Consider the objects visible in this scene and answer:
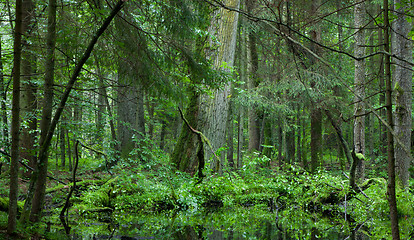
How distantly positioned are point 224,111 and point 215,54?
60.7 inches

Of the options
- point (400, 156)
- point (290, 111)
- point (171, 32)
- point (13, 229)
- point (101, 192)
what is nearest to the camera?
point (13, 229)

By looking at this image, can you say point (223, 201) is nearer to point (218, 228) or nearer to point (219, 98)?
point (219, 98)

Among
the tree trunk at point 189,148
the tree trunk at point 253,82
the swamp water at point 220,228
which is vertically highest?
the tree trunk at point 253,82

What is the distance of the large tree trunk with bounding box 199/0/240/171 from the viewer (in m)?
8.45

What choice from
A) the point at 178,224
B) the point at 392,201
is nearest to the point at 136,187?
the point at 178,224

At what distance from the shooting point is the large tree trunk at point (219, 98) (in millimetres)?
8453

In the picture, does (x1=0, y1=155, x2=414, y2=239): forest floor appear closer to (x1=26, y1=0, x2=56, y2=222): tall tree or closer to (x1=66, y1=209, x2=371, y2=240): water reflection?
(x1=66, y1=209, x2=371, y2=240): water reflection

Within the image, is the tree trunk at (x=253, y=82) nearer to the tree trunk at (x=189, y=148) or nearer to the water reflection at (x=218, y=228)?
the tree trunk at (x=189, y=148)

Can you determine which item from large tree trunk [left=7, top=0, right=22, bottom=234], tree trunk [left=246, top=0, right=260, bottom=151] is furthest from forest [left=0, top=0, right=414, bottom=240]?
tree trunk [left=246, top=0, right=260, bottom=151]

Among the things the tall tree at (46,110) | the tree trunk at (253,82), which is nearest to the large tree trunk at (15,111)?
the tall tree at (46,110)

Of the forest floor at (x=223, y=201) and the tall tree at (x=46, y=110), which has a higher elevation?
the tall tree at (x=46, y=110)

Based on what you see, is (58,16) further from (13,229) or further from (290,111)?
(290,111)

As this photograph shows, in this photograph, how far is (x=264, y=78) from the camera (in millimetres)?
12953

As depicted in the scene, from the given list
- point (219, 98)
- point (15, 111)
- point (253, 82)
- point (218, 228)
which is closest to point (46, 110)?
point (15, 111)
